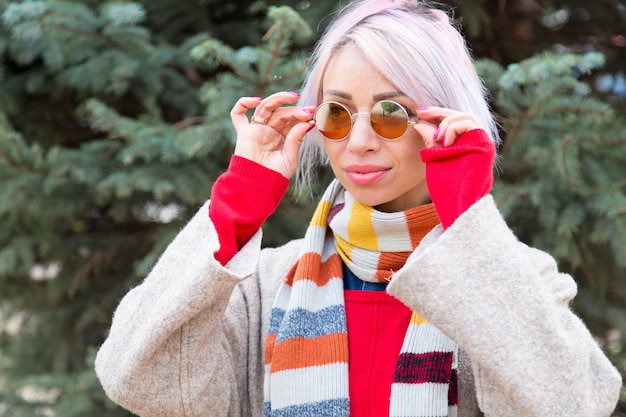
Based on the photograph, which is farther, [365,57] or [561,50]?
[561,50]

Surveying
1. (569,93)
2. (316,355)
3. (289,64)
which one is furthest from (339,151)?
(569,93)

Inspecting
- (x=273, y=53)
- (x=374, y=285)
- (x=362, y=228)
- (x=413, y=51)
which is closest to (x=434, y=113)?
(x=413, y=51)

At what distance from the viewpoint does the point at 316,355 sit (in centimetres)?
151

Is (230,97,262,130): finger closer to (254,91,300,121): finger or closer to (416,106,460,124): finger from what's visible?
(254,91,300,121): finger

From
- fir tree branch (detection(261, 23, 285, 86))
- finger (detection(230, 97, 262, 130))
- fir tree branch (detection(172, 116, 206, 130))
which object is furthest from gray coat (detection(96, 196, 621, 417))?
fir tree branch (detection(172, 116, 206, 130))

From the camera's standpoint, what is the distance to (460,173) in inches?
54.7

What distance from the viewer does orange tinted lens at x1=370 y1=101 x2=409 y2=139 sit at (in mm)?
Answer: 1459

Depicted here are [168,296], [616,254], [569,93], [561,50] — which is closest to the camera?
[168,296]

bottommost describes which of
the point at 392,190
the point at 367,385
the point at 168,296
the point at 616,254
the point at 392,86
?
the point at 616,254

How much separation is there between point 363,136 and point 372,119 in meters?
0.04

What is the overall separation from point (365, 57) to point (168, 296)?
605mm

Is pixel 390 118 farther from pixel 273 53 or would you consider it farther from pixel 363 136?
pixel 273 53

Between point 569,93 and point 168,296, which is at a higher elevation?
point 168,296

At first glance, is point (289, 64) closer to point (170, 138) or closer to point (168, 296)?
point (170, 138)
